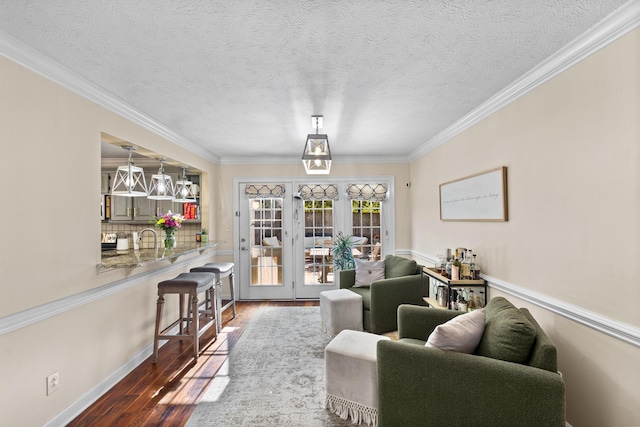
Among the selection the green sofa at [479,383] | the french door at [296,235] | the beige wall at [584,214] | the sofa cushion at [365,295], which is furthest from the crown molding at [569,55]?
the french door at [296,235]

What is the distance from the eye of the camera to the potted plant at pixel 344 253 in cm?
522

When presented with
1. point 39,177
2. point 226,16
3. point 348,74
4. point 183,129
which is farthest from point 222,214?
point 226,16

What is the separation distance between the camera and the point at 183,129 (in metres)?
3.70

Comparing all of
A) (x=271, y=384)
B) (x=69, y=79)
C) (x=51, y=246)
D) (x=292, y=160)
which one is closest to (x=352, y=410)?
(x=271, y=384)

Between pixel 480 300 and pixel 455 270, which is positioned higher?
pixel 455 270

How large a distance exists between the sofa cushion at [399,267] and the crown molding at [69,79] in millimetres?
3145

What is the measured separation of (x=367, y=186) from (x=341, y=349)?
3.44 metres

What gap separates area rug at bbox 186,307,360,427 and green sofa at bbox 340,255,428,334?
0.57 metres

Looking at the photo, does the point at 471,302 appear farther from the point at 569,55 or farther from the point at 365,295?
the point at 569,55

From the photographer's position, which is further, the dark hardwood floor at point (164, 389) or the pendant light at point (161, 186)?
the pendant light at point (161, 186)

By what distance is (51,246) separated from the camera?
2129 millimetres

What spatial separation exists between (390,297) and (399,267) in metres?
0.51

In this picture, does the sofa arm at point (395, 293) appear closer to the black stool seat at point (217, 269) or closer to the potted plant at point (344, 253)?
the potted plant at point (344, 253)

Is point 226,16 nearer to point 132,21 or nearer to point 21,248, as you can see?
point 132,21
